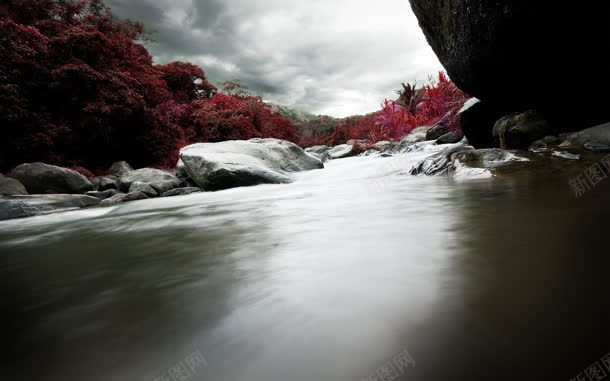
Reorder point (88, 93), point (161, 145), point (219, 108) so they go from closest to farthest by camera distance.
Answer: point (88, 93) → point (161, 145) → point (219, 108)

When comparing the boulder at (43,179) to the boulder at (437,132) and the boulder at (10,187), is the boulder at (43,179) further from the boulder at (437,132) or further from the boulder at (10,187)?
the boulder at (437,132)

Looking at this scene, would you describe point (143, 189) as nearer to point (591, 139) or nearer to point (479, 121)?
point (479, 121)

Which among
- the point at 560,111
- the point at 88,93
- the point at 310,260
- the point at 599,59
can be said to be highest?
the point at 88,93

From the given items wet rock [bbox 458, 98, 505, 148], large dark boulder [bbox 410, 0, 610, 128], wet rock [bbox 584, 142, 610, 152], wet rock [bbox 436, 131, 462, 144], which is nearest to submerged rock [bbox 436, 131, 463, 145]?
wet rock [bbox 436, 131, 462, 144]

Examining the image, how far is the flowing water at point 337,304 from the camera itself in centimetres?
56

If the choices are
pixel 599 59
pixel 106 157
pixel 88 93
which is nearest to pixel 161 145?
pixel 106 157

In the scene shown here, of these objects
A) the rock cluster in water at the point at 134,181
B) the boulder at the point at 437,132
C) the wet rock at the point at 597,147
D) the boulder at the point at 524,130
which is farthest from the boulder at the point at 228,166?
the boulder at the point at 437,132

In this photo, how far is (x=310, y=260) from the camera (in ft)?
3.82

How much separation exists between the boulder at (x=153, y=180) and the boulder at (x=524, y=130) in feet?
18.6

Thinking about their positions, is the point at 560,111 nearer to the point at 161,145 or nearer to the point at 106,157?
the point at 161,145

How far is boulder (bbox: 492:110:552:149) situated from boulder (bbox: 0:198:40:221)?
6309 millimetres

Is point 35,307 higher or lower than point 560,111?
lower

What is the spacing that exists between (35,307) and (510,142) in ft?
15.4

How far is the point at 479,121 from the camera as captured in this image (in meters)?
5.20
